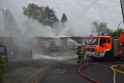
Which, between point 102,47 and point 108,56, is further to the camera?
point 108,56

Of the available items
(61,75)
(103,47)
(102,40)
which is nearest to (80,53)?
(103,47)

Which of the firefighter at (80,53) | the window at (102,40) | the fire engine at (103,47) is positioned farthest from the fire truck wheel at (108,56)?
the firefighter at (80,53)

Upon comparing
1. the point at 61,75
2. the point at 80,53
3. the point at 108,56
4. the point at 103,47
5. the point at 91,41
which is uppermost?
the point at 91,41

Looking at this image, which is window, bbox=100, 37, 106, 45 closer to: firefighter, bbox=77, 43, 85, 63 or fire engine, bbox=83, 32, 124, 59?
fire engine, bbox=83, 32, 124, 59

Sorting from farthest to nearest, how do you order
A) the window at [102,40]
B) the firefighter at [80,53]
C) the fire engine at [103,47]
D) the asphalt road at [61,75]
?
1. the window at [102,40]
2. the fire engine at [103,47]
3. the firefighter at [80,53]
4. the asphalt road at [61,75]

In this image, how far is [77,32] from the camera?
154ft

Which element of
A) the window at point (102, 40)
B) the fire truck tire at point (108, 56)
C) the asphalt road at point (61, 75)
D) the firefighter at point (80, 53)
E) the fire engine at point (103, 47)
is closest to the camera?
the asphalt road at point (61, 75)

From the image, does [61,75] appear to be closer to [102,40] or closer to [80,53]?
[80,53]

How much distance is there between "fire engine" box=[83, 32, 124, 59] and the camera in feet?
Answer: 99.8

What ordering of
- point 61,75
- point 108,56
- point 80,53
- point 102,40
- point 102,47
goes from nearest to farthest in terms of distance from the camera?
point 61,75, point 80,53, point 102,47, point 102,40, point 108,56

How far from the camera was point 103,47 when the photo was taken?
3064 centimetres

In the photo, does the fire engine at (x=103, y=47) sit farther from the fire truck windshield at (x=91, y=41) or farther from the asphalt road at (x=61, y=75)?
the asphalt road at (x=61, y=75)

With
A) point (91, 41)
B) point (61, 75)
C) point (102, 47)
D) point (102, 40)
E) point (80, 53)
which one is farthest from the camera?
point (91, 41)

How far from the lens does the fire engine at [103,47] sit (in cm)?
3042
